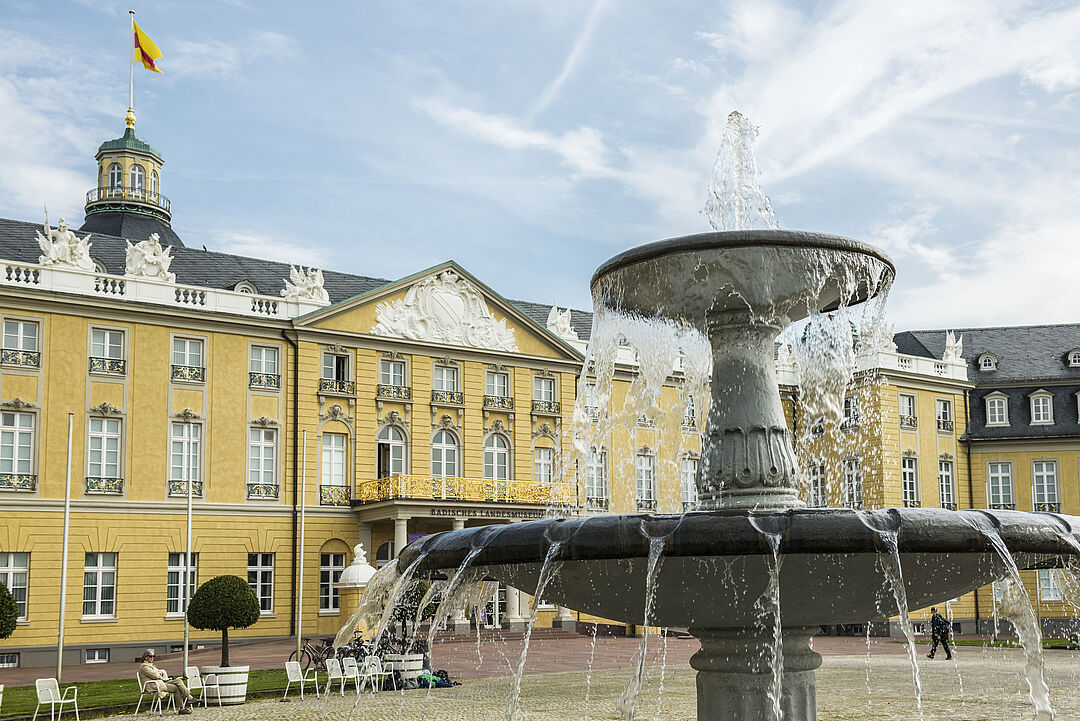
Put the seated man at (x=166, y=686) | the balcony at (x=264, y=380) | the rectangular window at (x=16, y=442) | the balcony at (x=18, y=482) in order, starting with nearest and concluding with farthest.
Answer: the seated man at (x=166, y=686) → the balcony at (x=18, y=482) → the rectangular window at (x=16, y=442) → the balcony at (x=264, y=380)

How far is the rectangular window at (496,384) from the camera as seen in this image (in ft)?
140

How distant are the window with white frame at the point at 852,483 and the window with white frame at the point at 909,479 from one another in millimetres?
2463

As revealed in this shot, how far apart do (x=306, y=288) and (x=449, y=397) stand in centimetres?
654

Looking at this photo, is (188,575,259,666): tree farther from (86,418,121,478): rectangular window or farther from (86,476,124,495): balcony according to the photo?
(86,418,121,478): rectangular window

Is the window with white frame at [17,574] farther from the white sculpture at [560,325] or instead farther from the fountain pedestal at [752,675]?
the fountain pedestal at [752,675]

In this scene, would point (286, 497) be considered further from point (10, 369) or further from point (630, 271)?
point (630, 271)

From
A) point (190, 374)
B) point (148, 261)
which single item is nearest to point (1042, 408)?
point (190, 374)

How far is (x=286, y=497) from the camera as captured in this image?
123 feet

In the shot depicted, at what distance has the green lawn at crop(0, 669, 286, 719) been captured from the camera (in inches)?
749

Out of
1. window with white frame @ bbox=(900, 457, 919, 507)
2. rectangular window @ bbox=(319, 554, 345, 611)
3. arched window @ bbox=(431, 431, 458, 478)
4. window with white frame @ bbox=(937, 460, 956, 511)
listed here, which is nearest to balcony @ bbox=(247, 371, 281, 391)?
rectangular window @ bbox=(319, 554, 345, 611)

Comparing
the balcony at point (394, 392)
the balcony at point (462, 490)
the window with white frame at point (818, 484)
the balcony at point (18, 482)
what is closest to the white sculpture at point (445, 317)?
the balcony at point (394, 392)

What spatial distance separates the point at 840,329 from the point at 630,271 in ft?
13.2

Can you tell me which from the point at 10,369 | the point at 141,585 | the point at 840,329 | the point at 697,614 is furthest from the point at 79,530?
the point at 697,614

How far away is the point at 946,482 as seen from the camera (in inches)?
2098
